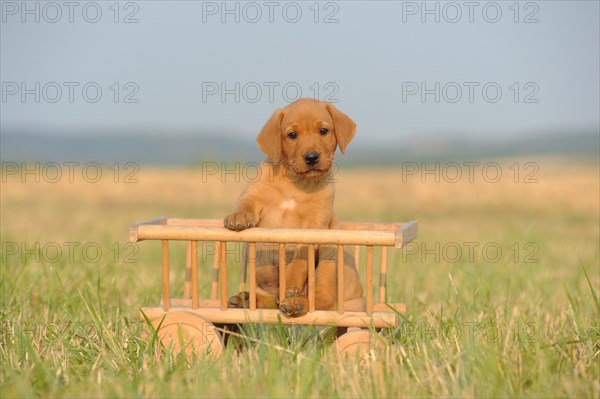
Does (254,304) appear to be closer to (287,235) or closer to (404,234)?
(287,235)

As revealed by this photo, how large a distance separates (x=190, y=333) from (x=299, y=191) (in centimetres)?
96

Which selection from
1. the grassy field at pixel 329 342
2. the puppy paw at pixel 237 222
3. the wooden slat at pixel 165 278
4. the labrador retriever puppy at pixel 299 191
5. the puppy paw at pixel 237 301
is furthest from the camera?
the puppy paw at pixel 237 301

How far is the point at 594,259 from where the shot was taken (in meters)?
7.61

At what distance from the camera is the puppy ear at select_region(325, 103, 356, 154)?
421 centimetres

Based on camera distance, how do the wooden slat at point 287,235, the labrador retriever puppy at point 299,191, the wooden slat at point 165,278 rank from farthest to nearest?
the labrador retriever puppy at point 299,191 → the wooden slat at point 165,278 → the wooden slat at point 287,235

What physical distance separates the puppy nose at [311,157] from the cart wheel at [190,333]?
971 mm

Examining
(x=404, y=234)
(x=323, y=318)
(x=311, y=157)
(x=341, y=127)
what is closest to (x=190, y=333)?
(x=323, y=318)

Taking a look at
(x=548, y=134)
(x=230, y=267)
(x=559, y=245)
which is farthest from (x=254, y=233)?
(x=548, y=134)

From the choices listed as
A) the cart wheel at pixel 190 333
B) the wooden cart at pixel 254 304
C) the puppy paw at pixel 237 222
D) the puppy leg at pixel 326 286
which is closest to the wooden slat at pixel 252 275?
the wooden cart at pixel 254 304

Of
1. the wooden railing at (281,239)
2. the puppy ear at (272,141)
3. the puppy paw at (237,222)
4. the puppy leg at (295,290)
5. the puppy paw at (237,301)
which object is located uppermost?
the puppy ear at (272,141)

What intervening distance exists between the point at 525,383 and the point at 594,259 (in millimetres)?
4839

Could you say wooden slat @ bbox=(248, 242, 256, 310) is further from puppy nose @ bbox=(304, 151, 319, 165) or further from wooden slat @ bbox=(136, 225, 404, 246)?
puppy nose @ bbox=(304, 151, 319, 165)

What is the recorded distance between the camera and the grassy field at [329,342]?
311cm

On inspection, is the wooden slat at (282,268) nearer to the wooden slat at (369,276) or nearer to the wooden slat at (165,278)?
the wooden slat at (369,276)
